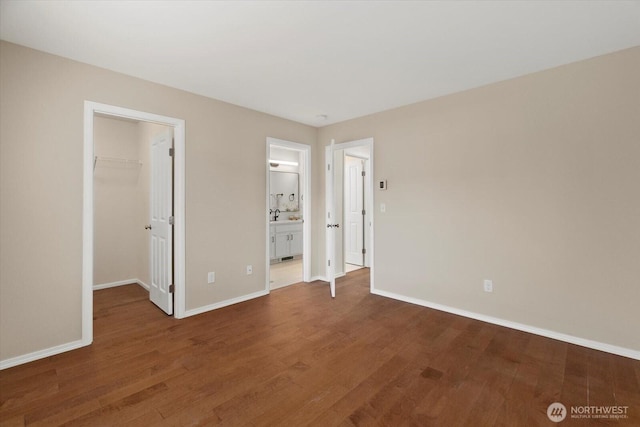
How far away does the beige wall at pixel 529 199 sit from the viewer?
7.96ft

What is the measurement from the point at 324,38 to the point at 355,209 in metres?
3.97

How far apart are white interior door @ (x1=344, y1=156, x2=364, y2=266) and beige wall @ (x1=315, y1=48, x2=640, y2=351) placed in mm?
1942

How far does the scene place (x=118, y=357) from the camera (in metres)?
2.42

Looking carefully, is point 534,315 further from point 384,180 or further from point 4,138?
point 4,138

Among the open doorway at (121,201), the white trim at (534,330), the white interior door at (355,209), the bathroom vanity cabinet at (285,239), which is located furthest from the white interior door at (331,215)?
the open doorway at (121,201)

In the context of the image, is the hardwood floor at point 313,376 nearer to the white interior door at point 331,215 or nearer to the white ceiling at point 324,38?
the white interior door at point 331,215

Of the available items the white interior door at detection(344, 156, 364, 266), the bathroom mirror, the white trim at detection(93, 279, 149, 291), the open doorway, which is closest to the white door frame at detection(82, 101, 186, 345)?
the open doorway

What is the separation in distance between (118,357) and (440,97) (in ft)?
13.4

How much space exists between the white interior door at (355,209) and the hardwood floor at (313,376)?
2.74 m

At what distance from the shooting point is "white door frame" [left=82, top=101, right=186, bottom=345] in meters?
2.60

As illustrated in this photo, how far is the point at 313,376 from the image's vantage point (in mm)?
2143

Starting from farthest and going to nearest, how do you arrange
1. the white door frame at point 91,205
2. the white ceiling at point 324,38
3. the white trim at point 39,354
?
the white door frame at point 91,205
the white trim at point 39,354
the white ceiling at point 324,38

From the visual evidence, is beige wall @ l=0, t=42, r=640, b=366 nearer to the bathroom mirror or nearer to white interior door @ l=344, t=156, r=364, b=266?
white interior door @ l=344, t=156, r=364, b=266

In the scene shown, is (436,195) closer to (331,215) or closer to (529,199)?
(529,199)
